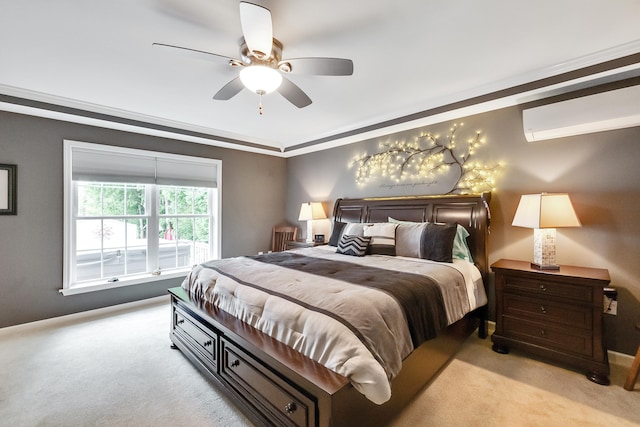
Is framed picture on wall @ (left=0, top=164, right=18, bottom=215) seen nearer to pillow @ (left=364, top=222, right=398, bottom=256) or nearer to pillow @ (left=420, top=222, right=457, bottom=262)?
pillow @ (left=364, top=222, right=398, bottom=256)

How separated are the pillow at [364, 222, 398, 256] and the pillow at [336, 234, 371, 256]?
0.25ft

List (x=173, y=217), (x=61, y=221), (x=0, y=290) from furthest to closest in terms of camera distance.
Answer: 1. (x=173, y=217)
2. (x=61, y=221)
3. (x=0, y=290)

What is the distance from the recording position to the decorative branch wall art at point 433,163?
3.14 metres

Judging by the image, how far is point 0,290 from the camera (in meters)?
2.98

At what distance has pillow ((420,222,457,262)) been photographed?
2.74 m

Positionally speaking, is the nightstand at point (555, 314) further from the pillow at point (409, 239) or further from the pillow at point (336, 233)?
the pillow at point (336, 233)

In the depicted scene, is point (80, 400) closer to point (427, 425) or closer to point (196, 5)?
point (427, 425)

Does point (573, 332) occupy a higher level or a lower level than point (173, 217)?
lower

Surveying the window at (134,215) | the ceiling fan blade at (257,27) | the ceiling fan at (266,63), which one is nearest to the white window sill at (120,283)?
the window at (134,215)

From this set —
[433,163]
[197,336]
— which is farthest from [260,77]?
[433,163]

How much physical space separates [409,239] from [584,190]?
5.27 feet

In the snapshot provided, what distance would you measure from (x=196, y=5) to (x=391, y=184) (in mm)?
2986

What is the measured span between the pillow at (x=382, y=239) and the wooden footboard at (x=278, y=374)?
1.01 meters

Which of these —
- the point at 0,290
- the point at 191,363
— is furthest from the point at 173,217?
the point at 191,363
